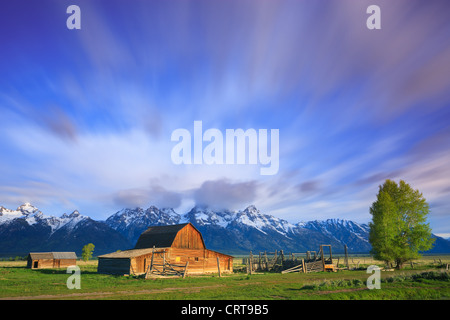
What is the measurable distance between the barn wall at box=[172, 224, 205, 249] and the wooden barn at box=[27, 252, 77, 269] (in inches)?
1936

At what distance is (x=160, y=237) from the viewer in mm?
51656

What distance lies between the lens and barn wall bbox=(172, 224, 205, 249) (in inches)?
1916

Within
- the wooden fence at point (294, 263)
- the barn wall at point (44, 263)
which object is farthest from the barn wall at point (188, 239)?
the barn wall at point (44, 263)

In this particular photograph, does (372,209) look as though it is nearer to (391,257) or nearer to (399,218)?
(399,218)

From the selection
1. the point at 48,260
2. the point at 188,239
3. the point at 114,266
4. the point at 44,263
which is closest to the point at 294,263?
the point at 188,239

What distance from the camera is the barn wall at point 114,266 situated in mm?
41809

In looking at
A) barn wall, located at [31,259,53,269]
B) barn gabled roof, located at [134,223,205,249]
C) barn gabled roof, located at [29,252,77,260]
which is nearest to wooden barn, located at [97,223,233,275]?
barn gabled roof, located at [134,223,205,249]

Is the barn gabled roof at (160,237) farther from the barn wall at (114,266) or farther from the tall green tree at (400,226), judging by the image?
the tall green tree at (400,226)

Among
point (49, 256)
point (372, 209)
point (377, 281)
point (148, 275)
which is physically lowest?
point (49, 256)
